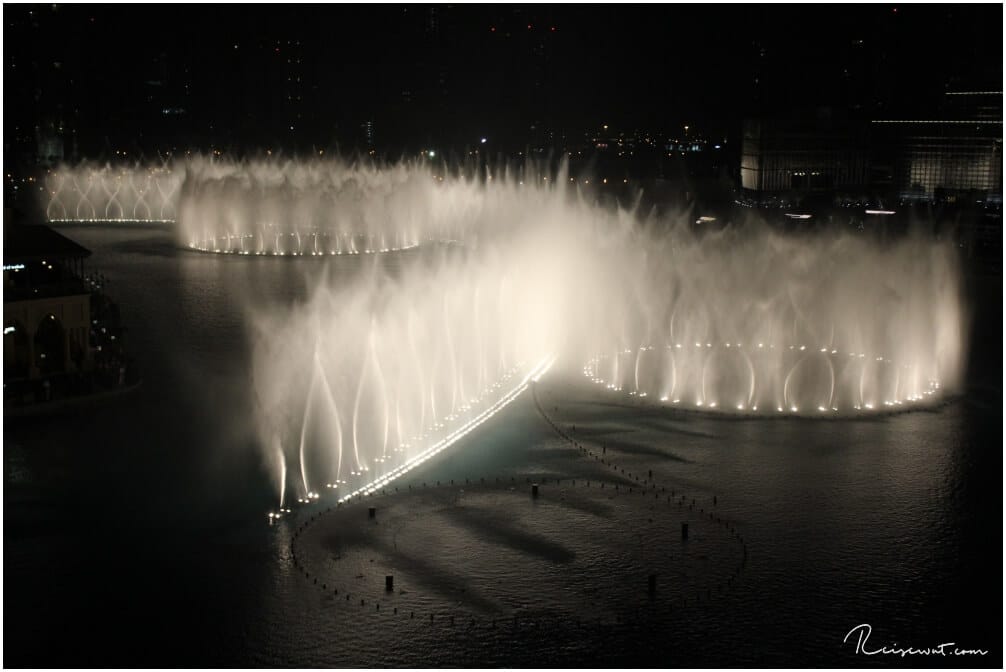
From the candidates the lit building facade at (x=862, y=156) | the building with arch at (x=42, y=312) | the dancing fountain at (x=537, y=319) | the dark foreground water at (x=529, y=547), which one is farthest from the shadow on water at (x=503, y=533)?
the lit building facade at (x=862, y=156)

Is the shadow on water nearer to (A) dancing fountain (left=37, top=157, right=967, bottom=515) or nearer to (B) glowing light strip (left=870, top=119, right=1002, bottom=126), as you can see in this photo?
(A) dancing fountain (left=37, top=157, right=967, bottom=515)

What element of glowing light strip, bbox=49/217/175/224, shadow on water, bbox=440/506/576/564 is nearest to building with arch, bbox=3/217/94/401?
shadow on water, bbox=440/506/576/564

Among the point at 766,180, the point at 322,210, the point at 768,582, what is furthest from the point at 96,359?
the point at 766,180

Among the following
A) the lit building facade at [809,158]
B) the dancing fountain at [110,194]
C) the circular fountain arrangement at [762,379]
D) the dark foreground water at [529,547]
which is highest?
the lit building facade at [809,158]

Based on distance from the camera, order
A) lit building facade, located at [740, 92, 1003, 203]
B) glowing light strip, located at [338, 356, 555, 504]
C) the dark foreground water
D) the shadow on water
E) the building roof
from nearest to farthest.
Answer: the dark foreground water → the shadow on water → glowing light strip, located at [338, 356, 555, 504] → the building roof → lit building facade, located at [740, 92, 1003, 203]

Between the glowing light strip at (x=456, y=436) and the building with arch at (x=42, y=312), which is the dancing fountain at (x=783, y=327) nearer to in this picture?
the glowing light strip at (x=456, y=436)

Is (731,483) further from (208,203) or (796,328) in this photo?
(208,203)
